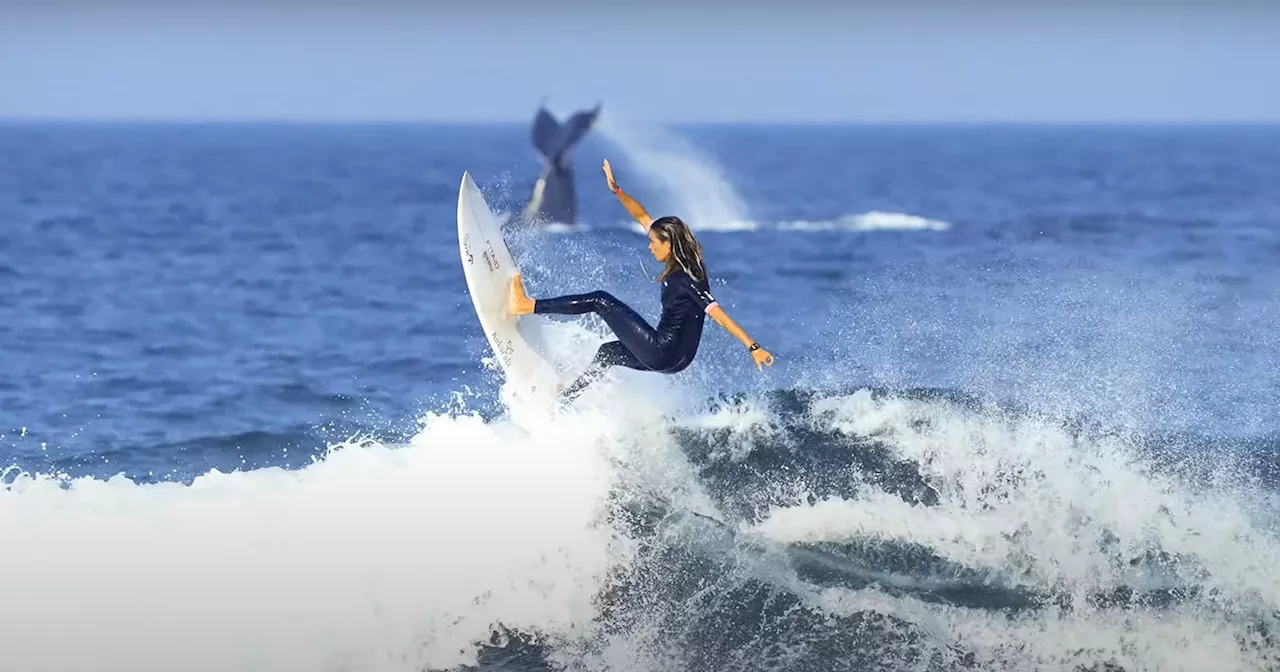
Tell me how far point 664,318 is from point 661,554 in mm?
1654

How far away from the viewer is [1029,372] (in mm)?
15969

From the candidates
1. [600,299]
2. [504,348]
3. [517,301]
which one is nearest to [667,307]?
[600,299]

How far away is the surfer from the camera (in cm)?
1095

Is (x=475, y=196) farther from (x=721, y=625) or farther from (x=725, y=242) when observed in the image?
(x=725, y=242)

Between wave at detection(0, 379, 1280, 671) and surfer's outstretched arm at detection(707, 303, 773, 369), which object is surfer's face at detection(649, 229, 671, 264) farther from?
wave at detection(0, 379, 1280, 671)

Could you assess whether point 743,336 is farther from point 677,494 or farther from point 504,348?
point 504,348

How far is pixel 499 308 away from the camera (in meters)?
12.2

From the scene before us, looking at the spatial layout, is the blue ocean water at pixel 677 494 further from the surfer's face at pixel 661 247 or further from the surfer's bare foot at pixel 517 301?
the surfer's face at pixel 661 247

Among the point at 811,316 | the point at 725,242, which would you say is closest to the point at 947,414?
the point at 811,316

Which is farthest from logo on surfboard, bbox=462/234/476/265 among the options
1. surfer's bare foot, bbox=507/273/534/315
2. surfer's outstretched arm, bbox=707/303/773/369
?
surfer's outstretched arm, bbox=707/303/773/369

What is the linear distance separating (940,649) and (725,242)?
2819 centimetres

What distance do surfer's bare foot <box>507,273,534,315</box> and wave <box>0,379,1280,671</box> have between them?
0.88 m

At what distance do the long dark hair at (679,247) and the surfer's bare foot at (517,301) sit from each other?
1.22 metres

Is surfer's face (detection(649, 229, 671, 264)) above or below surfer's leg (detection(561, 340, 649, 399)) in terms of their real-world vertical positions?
above
